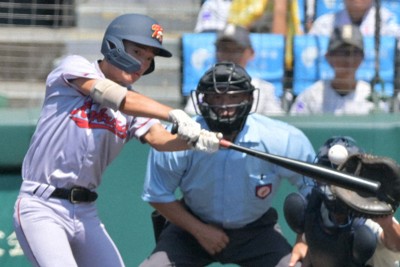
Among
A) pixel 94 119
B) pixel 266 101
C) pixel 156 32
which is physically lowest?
pixel 266 101

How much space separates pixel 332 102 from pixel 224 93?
137cm

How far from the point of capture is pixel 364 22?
23.3 feet

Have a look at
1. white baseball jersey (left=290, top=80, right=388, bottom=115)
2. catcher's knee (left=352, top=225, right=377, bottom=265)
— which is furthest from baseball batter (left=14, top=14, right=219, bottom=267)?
white baseball jersey (left=290, top=80, right=388, bottom=115)

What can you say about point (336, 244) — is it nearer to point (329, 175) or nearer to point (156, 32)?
point (329, 175)

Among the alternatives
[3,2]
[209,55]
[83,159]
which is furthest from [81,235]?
[3,2]

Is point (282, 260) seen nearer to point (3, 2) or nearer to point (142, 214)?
point (142, 214)

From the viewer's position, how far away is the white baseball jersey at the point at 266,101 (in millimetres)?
6520

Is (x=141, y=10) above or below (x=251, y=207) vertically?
above

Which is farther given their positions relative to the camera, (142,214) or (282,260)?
(142,214)

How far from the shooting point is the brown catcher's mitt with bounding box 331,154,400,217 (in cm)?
470

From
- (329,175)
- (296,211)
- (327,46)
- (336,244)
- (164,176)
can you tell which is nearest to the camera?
(329,175)

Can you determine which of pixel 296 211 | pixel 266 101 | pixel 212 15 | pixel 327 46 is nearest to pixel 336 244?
pixel 296 211

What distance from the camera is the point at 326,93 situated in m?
6.64

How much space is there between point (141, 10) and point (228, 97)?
78.4 inches
